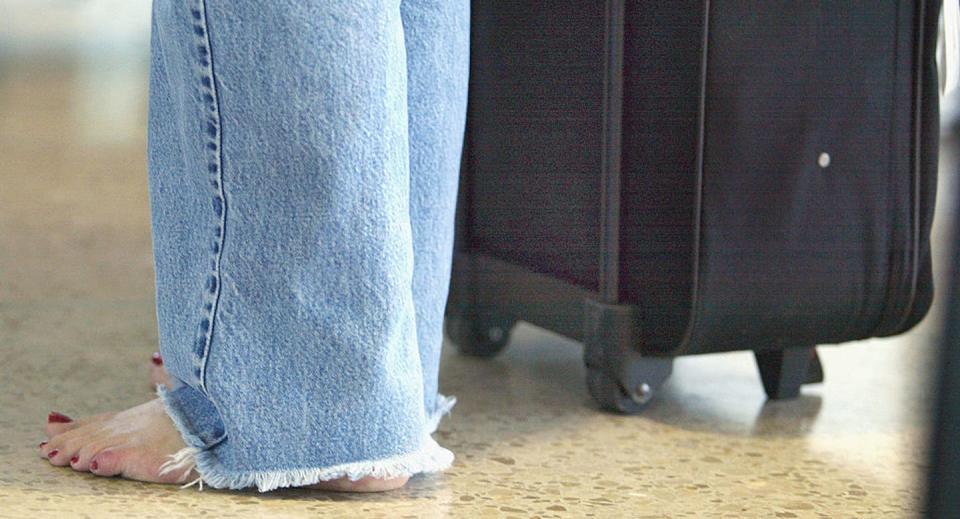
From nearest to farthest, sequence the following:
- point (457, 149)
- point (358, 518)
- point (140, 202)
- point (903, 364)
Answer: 1. point (358, 518)
2. point (457, 149)
3. point (903, 364)
4. point (140, 202)

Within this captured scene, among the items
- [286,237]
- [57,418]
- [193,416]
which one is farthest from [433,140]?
[57,418]

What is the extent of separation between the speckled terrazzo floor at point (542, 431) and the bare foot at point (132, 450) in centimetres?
1

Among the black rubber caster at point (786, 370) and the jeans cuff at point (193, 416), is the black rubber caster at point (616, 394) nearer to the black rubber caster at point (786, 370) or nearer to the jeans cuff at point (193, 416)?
the black rubber caster at point (786, 370)

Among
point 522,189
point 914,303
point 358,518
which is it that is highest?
point 522,189

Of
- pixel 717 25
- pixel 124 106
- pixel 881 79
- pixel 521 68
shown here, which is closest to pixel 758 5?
pixel 717 25

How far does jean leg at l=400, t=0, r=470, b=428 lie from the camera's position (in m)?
0.97

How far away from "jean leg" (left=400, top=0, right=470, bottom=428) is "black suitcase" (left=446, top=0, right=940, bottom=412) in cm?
19

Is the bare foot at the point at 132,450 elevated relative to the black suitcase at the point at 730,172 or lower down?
lower down

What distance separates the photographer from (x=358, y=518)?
0.88 m

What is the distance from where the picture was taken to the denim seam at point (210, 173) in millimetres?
818

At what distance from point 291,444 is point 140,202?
1772 mm

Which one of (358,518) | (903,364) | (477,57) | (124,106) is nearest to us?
(358,518)

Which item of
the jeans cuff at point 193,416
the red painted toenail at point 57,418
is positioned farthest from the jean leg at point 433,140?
the red painted toenail at point 57,418

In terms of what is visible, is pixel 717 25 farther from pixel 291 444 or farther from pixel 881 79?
pixel 291 444
